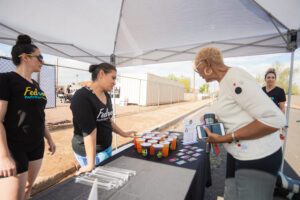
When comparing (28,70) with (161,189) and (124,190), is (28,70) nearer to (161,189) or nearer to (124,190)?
(124,190)

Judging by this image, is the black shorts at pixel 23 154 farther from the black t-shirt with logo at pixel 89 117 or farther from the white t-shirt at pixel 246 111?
the white t-shirt at pixel 246 111

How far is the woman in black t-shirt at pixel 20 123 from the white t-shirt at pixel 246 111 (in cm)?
140

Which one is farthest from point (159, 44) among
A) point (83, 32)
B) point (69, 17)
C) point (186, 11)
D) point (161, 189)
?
point (161, 189)

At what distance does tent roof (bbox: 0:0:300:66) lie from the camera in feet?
7.22

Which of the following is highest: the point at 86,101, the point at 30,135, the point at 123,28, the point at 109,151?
the point at 123,28

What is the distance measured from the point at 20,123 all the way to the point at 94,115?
52cm

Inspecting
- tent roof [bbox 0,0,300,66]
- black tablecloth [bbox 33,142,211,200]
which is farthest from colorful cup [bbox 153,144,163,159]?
tent roof [bbox 0,0,300,66]

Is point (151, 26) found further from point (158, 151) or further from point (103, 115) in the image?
point (158, 151)

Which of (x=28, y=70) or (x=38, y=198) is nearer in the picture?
(x=38, y=198)

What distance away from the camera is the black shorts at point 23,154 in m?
1.29

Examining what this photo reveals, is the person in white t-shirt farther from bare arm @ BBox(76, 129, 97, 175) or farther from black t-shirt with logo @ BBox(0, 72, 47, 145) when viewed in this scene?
black t-shirt with logo @ BBox(0, 72, 47, 145)

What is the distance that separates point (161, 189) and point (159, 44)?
282cm

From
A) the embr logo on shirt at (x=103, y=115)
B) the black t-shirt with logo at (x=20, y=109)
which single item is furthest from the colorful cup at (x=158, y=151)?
the black t-shirt with logo at (x=20, y=109)

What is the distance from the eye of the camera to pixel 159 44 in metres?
3.39
